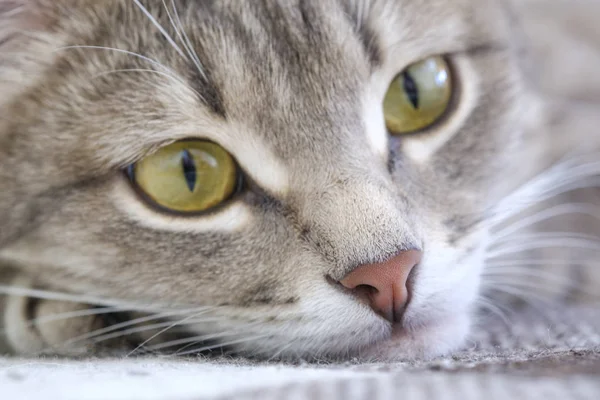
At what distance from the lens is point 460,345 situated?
89 cm

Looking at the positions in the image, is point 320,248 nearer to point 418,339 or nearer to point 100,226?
point 418,339

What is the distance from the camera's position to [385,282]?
0.80m

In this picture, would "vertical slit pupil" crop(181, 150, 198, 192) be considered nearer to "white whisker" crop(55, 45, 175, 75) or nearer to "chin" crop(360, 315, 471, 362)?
"white whisker" crop(55, 45, 175, 75)

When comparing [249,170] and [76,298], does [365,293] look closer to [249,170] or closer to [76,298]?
[249,170]

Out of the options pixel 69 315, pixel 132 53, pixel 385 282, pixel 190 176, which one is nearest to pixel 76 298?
pixel 69 315

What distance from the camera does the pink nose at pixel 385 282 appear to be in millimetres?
794

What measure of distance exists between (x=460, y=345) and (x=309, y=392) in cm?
40

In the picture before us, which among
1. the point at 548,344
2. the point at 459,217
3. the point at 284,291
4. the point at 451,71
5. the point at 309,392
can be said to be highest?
the point at 451,71

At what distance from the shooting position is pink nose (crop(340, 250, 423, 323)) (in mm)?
794

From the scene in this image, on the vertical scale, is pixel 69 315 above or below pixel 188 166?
below

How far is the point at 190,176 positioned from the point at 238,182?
2.8 inches

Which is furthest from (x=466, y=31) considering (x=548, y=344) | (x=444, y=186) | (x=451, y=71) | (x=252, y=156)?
(x=548, y=344)

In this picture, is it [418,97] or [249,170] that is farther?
[418,97]

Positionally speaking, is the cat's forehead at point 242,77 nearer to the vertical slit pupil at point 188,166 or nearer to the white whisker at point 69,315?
the vertical slit pupil at point 188,166
